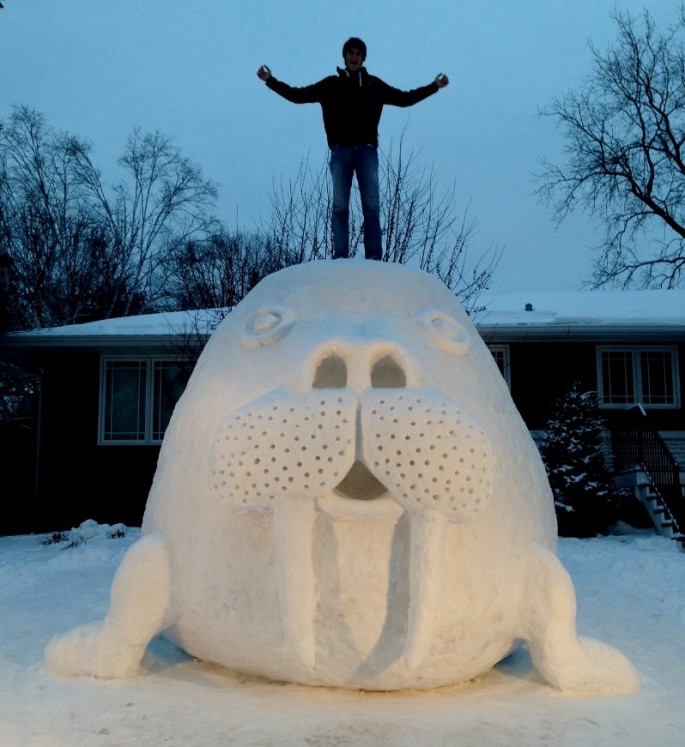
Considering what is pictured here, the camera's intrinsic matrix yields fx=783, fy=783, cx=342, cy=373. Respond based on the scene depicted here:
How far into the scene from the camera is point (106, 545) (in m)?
8.79

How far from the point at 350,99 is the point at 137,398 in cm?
973

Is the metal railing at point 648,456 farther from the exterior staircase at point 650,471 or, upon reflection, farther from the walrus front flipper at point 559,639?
the walrus front flipper at point 559,639

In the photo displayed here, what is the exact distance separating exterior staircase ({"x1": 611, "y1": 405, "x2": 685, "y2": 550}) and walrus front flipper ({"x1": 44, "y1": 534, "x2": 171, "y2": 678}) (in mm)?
8593

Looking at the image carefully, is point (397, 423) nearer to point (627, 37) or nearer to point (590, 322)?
point (590, 322)

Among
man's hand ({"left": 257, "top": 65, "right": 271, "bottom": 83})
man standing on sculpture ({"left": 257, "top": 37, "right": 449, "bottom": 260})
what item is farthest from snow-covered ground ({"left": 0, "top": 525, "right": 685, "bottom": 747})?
man's hand ({"left": 257, "top": 65, "right": 271, "bottom": 83})

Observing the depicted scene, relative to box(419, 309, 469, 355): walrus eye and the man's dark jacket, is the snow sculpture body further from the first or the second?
the man's dark jacket

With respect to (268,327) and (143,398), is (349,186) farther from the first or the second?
(143,398)

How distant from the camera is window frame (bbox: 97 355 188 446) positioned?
14.0 m

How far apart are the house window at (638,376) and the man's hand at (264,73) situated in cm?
1035

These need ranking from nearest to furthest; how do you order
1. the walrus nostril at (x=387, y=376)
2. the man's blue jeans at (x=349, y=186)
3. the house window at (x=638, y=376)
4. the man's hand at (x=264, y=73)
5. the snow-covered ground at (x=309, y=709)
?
the snow-covered ground at (x=309, y=709), the walrus nostril at (x=387, y=376), the man's hand at (x=264, y=73), the man's blue jeans at (x=349, y=186), the house window at (x=638, y=376)

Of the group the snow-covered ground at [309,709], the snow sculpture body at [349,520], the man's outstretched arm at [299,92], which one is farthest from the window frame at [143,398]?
the snow sculpture body at [349,520]

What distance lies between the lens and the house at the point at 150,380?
13328mm

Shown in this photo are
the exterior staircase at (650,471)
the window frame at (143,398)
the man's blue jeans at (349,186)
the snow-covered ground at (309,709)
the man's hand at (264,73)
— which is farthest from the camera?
the window frame at (143,398)

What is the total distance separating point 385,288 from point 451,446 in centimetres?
117
